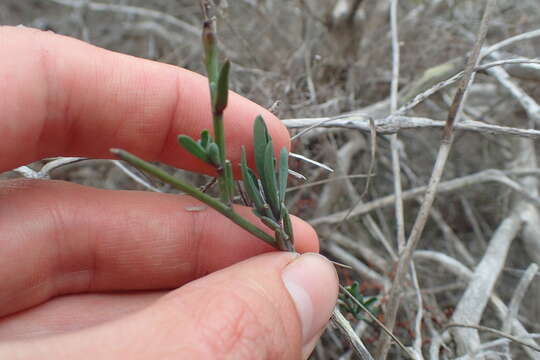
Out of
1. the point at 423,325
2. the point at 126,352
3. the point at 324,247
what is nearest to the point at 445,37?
the point at 324,247

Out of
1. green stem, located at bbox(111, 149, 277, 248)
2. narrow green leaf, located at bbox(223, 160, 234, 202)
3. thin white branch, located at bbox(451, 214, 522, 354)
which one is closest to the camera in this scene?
green stem, located at bbox(111, 149, 277, 248)

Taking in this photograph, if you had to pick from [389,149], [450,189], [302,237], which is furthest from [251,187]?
[389,149]

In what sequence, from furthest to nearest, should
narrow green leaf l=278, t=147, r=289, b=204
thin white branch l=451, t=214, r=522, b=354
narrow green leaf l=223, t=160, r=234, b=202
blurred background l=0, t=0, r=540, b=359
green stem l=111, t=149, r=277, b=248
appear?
1. blurred background l=0, t=0, r=540, b=359
2. thin white branch l=451, t=214, r=522, b=354
3. narrow green leaf l=278, t=147, r=289, b=204
4. narrow green leaf l=223, t=160, r=234, b=202
5. green stem l=111, t=149, r=277, b=248

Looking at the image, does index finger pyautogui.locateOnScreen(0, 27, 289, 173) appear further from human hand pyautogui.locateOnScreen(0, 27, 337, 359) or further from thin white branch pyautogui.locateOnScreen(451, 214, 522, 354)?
thin white branch pyautogui.locateOnScreen(451, 214, 522, 354)

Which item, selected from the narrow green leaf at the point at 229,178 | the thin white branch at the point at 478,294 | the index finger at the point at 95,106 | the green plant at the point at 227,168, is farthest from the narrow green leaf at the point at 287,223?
the thin white branch at the point at 478,294

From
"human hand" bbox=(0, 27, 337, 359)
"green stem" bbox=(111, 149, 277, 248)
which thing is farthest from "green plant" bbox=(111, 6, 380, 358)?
"human hand" bbox=(0, 27, 337, 359)
